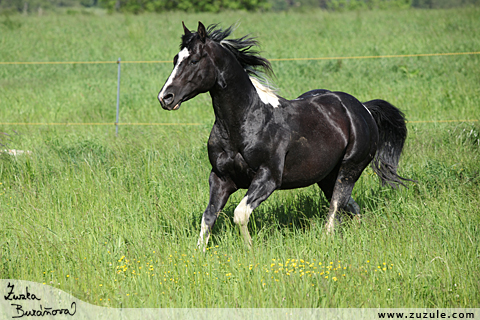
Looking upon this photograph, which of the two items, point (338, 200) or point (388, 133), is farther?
point (388, 133)

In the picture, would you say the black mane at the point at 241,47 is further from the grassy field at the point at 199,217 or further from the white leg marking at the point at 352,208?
the white leg marking at the point at 352,208

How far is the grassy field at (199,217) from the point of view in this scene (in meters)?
3.08

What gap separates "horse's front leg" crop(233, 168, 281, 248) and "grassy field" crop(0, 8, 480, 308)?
0.59ft

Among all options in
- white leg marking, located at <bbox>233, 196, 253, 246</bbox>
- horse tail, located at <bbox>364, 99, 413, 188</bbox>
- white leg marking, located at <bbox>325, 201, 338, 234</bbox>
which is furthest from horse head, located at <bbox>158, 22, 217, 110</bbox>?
horse tail, located at <bbox>364, 99, 413, 188</bbox>

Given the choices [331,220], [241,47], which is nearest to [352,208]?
[331,220]

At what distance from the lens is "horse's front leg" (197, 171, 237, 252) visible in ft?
12.8

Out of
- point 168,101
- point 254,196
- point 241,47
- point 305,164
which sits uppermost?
point 241,47

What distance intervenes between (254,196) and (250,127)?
1.81 feet

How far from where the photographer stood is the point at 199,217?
15.3 ft

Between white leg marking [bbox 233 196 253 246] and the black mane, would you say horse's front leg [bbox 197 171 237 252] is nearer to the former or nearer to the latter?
white leg marking [bbox 233 196 253 246]

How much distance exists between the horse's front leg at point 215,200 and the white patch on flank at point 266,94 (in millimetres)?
735

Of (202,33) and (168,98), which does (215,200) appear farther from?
(202,33)

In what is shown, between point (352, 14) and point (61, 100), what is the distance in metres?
14.1

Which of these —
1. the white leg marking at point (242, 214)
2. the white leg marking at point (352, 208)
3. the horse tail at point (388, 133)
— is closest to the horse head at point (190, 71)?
the white leg marking at point (242, 214)
